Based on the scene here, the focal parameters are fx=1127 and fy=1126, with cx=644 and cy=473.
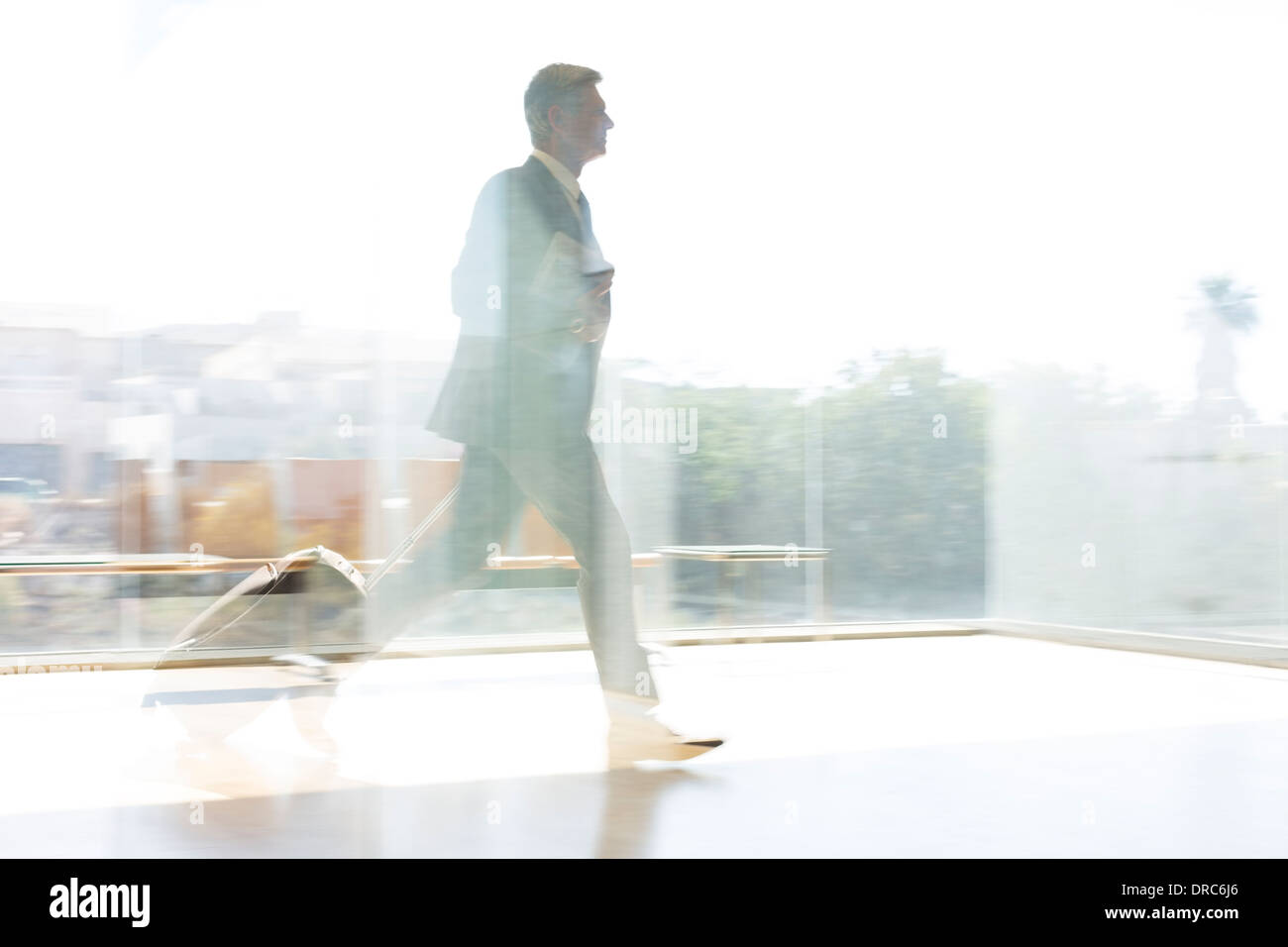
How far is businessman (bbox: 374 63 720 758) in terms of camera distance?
200 cm

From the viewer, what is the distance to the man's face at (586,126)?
2.18m

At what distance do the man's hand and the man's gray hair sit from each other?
0.33 metres

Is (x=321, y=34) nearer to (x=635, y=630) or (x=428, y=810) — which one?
(x=635, y=630)

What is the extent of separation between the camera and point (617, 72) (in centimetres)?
368

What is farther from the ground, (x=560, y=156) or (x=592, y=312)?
(x=560, y=156)

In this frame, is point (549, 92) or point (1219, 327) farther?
point (1219, 327)

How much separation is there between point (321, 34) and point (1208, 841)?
312 centimetres

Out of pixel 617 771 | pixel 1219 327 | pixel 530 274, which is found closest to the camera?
pixel 617 771

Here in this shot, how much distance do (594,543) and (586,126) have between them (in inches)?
31.9

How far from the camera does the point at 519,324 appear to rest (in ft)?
6.97

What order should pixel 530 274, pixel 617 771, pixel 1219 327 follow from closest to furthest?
pixel 617 771, pixel 530 274, pixel 1219 327

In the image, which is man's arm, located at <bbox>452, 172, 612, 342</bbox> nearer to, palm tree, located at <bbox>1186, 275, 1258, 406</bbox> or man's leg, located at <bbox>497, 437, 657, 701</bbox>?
man's leg, located at <bbox>497, 437, 657, 701</bbox>

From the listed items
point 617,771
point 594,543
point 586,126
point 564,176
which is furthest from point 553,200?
point 617,771

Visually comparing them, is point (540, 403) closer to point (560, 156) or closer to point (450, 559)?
point (450, 559)
